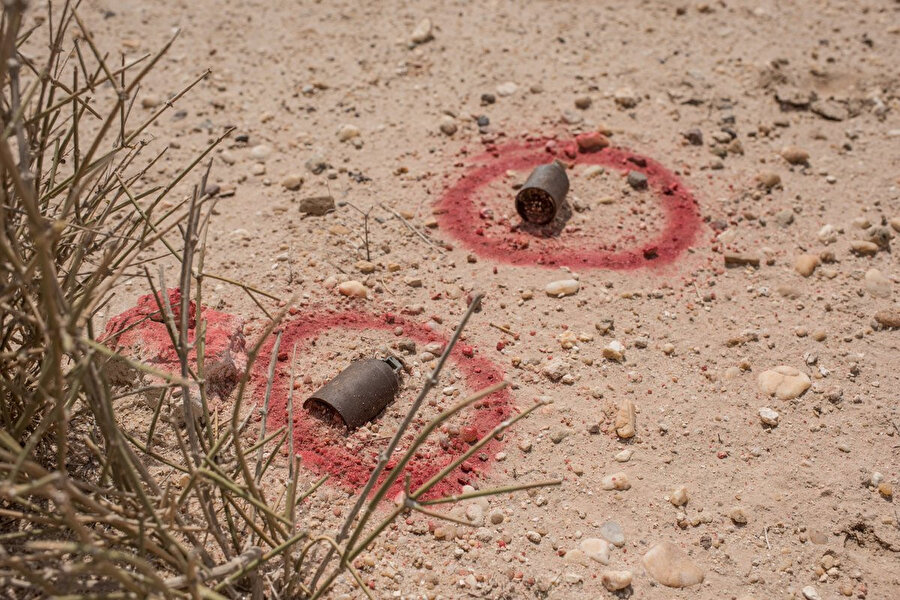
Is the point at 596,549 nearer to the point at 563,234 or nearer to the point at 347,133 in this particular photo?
the point at 563,234

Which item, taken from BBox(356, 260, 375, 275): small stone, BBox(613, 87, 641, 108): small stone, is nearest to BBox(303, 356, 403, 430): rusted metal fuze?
BBox(356, 260, 375, 275): small stone

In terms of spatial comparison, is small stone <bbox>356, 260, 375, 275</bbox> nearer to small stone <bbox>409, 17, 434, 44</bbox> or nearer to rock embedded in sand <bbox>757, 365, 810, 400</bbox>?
rock embedded in sand <bbox>757, 365, 810, 400</bbox>

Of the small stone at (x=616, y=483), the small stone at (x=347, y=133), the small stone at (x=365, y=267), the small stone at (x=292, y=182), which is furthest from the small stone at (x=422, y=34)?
the small stone at (x=616, y=483)

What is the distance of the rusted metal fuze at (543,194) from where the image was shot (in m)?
4.73

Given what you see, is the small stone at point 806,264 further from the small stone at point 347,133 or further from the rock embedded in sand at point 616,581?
the small stone at point 347,133

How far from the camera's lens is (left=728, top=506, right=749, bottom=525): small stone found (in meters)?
3.26

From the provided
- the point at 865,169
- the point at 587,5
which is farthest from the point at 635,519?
the point at 587,5

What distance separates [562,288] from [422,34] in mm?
3163

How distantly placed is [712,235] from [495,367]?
1753 mm

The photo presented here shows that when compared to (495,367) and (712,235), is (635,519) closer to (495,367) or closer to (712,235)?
(495,367)

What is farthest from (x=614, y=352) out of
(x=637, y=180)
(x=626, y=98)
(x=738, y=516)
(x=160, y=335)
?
(x=626, y=98)

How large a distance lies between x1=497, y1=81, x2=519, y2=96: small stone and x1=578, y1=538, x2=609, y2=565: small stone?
3.78 meters

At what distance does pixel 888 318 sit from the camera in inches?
164

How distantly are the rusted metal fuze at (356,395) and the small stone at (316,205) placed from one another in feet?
4.77
